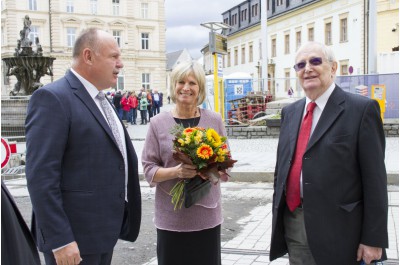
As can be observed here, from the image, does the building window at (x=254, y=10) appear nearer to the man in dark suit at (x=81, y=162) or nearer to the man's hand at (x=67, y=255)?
the man in dark suit at (x=81, y=162)

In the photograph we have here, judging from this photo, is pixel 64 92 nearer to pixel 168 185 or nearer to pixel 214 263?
pixel 168 185

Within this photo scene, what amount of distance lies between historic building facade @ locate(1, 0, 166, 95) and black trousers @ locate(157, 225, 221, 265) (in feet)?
183

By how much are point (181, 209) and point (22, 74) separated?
65.1 feet

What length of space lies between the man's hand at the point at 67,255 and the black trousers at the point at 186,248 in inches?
34.3

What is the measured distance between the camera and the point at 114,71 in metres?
3.02

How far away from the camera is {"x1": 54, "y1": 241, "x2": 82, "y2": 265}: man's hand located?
2.63 m

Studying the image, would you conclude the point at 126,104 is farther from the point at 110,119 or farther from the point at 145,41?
A: the point at 145,41

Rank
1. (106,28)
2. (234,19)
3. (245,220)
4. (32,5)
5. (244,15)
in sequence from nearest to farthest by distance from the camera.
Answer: (245,220), (32,5), (244,15), (106,28), (234,19)

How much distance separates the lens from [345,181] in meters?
2.92

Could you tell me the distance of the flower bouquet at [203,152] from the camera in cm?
301

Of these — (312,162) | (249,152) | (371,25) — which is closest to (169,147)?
(312,162)

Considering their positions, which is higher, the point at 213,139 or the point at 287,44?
the point at 287,44

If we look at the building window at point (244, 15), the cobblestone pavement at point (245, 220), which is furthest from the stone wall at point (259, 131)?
the building window at point (244, 15)

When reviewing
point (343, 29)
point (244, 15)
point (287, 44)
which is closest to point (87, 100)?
point (343, 29)
